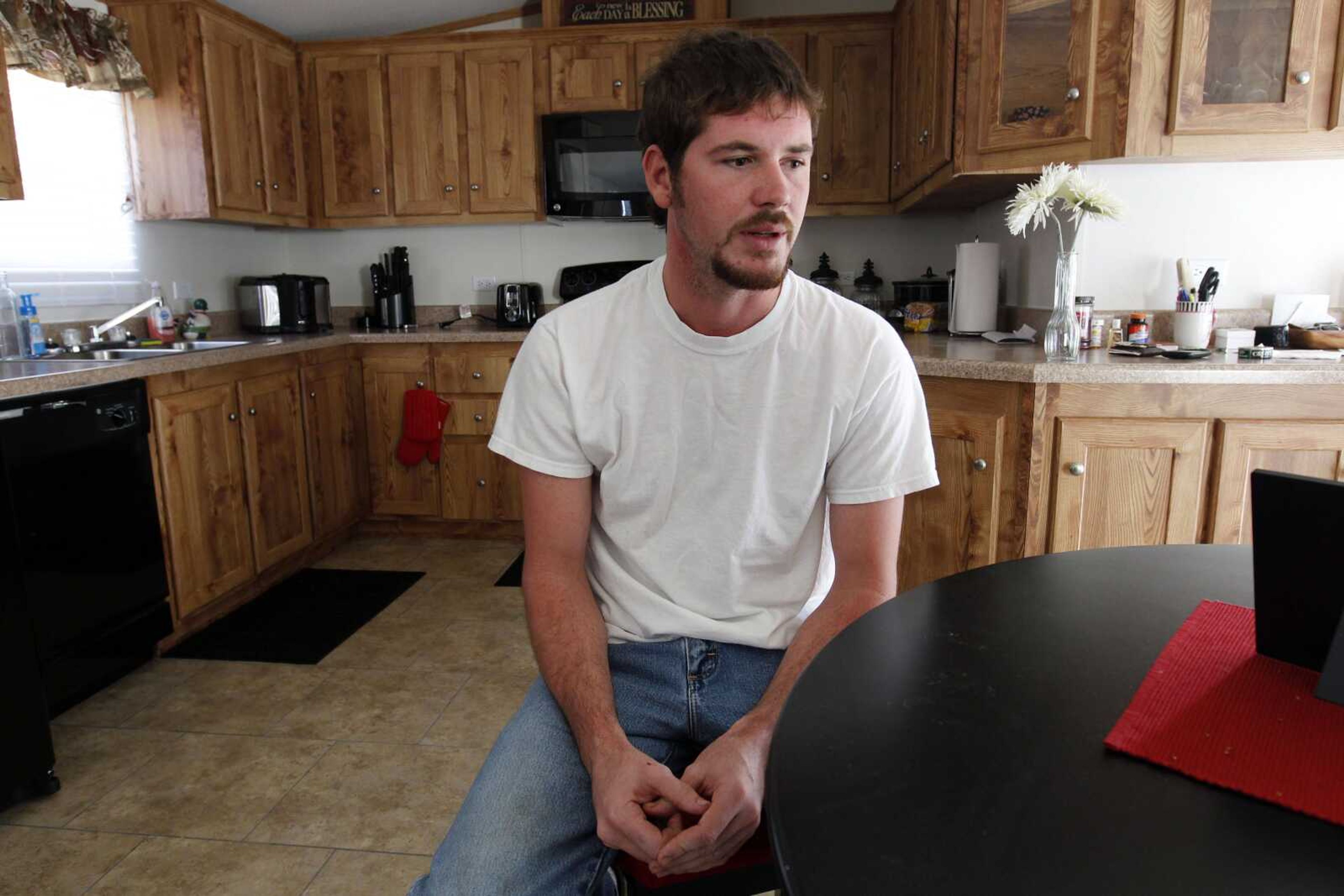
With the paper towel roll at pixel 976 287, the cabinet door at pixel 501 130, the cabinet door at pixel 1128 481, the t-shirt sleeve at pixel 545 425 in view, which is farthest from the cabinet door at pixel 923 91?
the t-shirt sleeve at pixel 545 425

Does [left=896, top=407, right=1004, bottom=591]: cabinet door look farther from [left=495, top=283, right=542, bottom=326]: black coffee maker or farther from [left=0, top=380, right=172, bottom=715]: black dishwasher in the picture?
[left=495, top=283, right=542, bottom=326]: black coffee maker

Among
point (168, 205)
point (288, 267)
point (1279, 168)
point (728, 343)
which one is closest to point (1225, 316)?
point (1279, 168)

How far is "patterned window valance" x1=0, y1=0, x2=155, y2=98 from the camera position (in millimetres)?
2717

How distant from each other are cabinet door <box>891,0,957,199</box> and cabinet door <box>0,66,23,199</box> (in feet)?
8.66

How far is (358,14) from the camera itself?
13.5ft

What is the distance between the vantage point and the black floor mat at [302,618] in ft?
9.17

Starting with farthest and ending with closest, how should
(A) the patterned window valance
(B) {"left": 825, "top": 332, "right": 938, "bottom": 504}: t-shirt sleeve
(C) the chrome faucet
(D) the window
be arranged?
(C) the chrome faucet
(D) the window
(A) the patterned window valance
(B) {"left": 825, "top": 332, "right": 938, "bottom": 504}: t-shirt sleeve

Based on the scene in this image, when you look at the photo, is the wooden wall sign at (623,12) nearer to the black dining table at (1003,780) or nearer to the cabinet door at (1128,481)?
the cabinet door at (1128,481)

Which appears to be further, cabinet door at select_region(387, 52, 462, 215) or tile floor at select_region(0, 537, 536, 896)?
cabinet door at select_region(387, 52, 462, 215)

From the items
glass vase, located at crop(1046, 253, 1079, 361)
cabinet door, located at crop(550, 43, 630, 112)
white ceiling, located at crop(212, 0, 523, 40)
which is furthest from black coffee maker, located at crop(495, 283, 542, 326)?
glass vase, located at crop(1046, 253, 1079, 361)

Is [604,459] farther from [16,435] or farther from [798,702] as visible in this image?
[16,435]

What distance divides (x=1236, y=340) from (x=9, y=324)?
3.54 metres

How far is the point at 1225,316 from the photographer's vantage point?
2.60 meters

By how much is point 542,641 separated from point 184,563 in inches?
83.3
